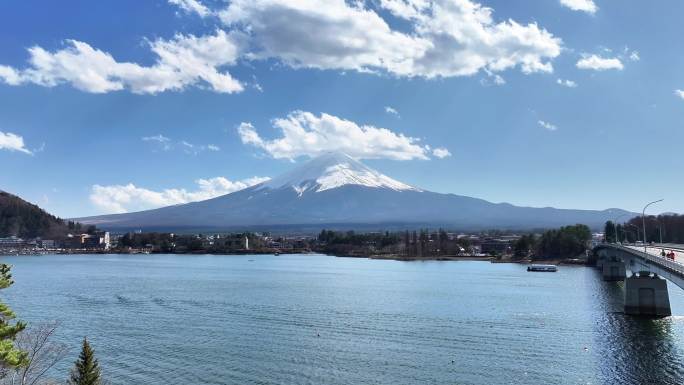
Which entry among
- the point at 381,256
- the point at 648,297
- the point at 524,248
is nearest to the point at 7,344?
the point at 648,297

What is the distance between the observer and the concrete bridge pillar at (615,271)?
67375mm

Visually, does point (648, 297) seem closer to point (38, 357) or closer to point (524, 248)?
point (38, 357)

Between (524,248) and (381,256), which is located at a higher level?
(524,248)

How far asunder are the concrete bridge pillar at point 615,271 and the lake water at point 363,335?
12.1 metres

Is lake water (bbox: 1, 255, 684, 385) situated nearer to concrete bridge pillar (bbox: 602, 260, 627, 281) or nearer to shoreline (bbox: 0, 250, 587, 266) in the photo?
concrete bridge pillar (bbox: 602, 260, 627, 281)

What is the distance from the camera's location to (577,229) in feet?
371

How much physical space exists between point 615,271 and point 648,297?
3068 centimetres

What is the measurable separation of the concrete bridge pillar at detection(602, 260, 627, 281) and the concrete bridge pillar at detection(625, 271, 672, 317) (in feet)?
95.8

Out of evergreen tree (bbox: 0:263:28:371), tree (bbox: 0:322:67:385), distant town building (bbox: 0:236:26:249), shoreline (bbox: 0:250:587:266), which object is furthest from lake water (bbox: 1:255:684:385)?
distant town building (bbox: 0:236:26:249)

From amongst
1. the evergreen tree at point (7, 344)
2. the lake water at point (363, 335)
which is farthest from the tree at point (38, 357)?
the evergreen tree at point (7, 344)

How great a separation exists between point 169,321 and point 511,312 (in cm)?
2215

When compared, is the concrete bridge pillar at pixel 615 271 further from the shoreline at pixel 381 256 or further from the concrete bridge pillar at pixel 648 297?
the shoreline at pixel 381 256

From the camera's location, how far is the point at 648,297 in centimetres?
3897

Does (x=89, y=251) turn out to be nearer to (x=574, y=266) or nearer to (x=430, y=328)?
(x=574, y=266)
